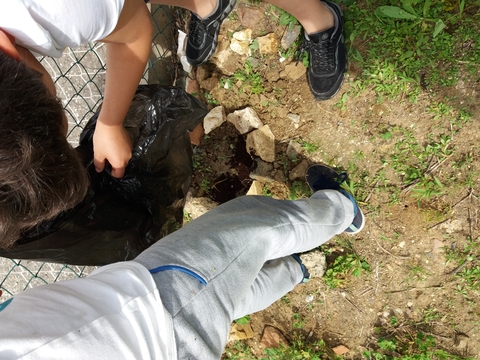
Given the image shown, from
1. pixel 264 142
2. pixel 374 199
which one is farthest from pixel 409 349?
pixel 264 142

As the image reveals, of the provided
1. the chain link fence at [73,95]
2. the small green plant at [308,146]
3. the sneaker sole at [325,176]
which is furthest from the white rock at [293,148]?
the chain link fence at [73,95]

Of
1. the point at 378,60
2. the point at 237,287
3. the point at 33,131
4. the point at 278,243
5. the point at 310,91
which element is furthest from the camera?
the point at 310,91

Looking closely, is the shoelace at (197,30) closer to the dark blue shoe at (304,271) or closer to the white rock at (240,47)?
the white rock at (240,47)

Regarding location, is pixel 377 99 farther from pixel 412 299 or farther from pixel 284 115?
pixel 412 299

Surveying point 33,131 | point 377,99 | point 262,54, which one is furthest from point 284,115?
point 33,131

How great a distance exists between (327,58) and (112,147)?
1.25 meters

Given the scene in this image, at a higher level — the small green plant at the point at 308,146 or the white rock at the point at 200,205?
the small green plant at the point at 308,146

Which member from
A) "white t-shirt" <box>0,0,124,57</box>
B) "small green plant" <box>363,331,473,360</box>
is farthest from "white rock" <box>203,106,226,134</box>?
"small green plant" <box>363,331,473,360</box>

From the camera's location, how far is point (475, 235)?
6.07 feet

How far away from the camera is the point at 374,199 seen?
6.58 feet

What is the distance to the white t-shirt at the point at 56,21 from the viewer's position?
33.5 inches

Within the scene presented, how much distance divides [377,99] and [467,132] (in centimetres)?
48

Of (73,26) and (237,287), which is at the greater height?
(73,26)

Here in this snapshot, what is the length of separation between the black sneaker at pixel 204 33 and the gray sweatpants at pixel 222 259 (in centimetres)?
113
